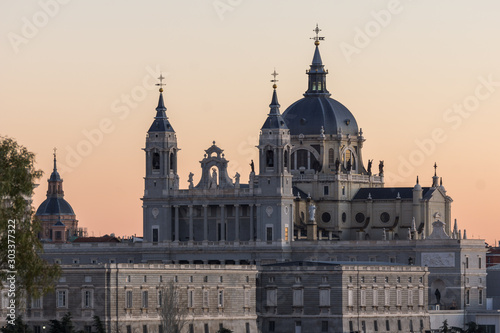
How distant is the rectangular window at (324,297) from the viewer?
170000mm

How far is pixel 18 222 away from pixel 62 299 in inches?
2442

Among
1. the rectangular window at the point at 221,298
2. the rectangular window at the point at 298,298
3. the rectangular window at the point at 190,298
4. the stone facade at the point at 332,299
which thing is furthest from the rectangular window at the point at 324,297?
the rectangular window at the point at 190,298

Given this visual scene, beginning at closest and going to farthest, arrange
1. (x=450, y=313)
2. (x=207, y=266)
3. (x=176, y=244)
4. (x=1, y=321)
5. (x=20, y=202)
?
(x=20, y=202) < (x=1, y=321) < (x=207, y=266) < (x=450, y=313) < (x=176, y=244)

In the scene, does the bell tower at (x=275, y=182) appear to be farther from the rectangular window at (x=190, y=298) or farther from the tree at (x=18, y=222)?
the tree at (x=18, y=222)

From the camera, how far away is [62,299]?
155625 millimetres

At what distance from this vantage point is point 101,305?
155000 mm

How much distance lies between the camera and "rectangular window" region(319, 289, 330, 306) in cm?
17000

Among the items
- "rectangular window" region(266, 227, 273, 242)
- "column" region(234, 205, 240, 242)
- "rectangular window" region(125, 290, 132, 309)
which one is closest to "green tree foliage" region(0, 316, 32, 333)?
"rectangular window" region(125, 290, 132, 309)

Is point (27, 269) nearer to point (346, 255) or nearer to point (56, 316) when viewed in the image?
point (56, 316)

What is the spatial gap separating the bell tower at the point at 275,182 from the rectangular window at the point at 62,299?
43.9m

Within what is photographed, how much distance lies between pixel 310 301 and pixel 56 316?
27.2 m

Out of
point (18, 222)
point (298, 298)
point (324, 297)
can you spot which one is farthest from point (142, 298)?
point (18, 222)

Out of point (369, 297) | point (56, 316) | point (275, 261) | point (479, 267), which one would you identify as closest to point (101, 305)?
point (56, 316)

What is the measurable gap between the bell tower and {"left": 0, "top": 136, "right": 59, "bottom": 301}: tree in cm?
10149
